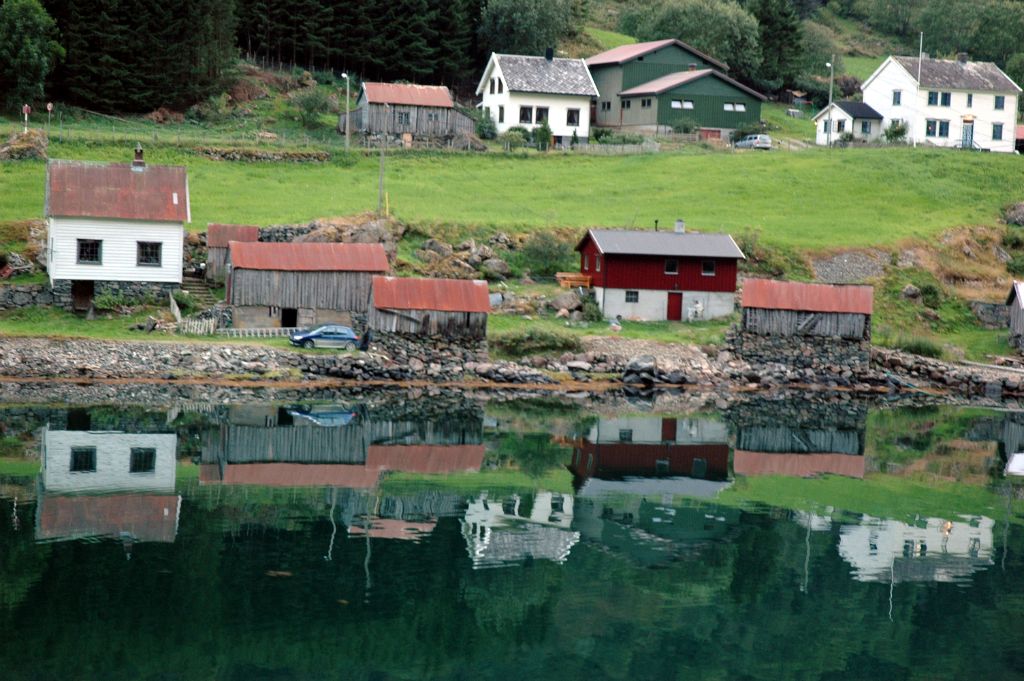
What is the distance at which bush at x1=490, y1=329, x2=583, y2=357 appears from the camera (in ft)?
169

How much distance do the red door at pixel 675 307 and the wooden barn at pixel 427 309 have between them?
35.5 feet

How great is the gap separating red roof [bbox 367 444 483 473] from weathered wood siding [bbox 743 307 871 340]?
19173 millimetres

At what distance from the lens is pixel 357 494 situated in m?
33.3

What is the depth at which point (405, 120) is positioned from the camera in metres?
78.5

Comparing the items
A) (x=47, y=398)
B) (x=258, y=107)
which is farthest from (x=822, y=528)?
(x=258, y=107)

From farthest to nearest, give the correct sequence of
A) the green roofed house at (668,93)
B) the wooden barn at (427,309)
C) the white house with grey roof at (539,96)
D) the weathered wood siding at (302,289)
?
the green roofed house at (668,93), the white house with grey roof at (539,96), the weathered wood siding at (302,289), the wooden barn at (427,309)

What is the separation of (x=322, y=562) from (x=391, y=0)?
7051cm

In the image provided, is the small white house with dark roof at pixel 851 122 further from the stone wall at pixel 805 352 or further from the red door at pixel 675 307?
the stone wall at pixel 805 352

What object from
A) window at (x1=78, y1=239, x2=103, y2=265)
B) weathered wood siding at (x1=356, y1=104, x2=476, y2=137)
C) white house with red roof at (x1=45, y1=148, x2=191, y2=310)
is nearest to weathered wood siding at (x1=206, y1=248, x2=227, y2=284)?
white house with red roof at (x1=45, y1=148, x2=191, y2=310)

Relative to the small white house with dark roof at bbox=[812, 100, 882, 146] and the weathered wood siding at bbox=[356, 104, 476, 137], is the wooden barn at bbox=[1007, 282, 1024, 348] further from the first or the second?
the weathered wood siding at bbox=[356, 104, 476, 137]

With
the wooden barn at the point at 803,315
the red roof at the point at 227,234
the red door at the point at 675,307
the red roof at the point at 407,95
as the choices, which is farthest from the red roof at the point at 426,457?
the red roof at the point at 407,95

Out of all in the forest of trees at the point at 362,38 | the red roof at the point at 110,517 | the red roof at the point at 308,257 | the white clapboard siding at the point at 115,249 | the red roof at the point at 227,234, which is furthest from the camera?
the forest of trees at the point at 362,38

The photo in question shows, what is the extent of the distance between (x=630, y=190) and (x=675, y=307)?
51.5 feet

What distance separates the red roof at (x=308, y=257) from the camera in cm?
5150
